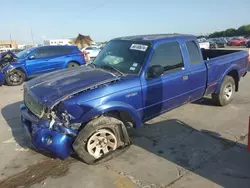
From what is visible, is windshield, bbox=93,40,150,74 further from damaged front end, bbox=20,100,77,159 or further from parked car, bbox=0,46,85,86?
parked car, bbox=0,46,85,86

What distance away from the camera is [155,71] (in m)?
4.04

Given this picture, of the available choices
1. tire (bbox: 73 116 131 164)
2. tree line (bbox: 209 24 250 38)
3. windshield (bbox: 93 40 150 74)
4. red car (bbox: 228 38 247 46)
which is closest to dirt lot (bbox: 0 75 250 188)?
tire (bbox: 73 116 131 164)

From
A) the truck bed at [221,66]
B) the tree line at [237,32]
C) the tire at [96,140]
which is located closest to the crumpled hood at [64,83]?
the tire at [96,140]

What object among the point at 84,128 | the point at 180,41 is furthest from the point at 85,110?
the point at 180,41

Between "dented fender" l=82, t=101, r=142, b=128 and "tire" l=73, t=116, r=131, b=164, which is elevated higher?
"dented fender" l=82, t=101, r=142, b=128

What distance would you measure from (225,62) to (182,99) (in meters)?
1.75

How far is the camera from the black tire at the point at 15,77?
10486mm

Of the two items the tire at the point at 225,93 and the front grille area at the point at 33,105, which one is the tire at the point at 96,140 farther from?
the tire at the point at 225,93

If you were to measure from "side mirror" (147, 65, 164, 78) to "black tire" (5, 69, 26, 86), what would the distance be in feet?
26.8

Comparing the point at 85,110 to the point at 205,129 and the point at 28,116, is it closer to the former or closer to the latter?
the point at 28,116

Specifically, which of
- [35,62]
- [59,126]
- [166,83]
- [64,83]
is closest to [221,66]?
[166,83]

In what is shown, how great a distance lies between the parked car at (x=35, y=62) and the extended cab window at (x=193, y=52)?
7.75 meters

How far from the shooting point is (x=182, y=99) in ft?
16.1

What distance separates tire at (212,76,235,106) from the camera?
6.05 m
